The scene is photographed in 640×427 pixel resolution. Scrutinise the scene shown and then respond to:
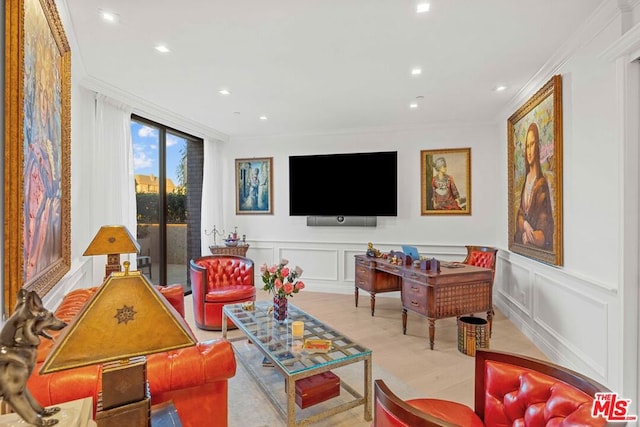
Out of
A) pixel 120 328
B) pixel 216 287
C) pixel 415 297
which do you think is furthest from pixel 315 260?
pixel 120 328

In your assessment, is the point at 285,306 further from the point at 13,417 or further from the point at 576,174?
the point at 576,174

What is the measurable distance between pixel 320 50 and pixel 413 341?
324cm

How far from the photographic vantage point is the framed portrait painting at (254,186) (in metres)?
6.23

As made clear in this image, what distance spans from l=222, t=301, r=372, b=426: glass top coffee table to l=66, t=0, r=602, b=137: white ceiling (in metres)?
2.47

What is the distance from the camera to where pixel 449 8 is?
7.65 ft

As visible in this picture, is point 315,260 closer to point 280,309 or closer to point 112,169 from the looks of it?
point 280,309

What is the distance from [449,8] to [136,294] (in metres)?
2.64

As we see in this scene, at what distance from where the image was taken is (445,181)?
542cm

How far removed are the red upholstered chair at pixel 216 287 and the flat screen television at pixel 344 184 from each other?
1768 mm

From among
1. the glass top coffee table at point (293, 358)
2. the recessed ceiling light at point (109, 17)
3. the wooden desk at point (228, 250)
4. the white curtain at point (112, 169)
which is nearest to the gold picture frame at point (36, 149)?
the recessed ceiling light at point (109, 17)

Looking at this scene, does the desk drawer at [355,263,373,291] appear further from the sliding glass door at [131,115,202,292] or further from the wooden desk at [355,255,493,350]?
the sliding glass door at [131,115,202,292]

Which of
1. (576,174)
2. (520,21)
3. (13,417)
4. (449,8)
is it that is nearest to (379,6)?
(449,8)

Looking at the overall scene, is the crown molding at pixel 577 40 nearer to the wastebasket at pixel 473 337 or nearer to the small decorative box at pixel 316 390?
the wastebasket at pixel 473 337

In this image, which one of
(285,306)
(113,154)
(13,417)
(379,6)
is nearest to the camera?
(13,417)
